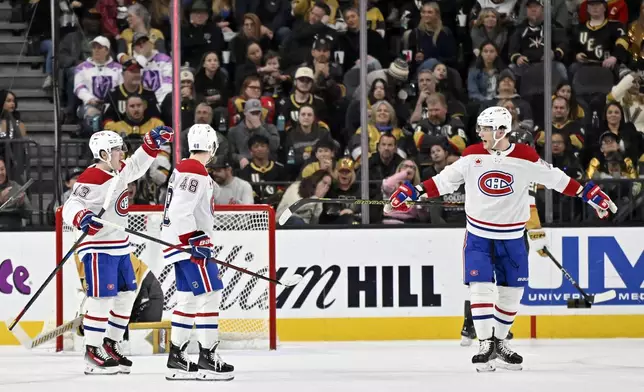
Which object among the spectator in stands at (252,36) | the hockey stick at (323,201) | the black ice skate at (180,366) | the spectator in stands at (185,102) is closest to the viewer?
the black ice skate at (180,366)

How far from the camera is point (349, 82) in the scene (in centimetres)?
825

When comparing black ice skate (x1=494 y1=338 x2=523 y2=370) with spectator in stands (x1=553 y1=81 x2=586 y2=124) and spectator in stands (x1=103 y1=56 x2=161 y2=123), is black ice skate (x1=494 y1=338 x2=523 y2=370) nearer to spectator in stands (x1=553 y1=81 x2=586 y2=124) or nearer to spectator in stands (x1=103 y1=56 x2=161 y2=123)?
spectator in stands (x1=553 y1=81 x2=586 y2=124)

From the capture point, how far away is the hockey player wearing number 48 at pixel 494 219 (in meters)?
6.00

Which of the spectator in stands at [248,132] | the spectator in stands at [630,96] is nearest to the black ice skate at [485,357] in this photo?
the spectator in stands at [248,132]

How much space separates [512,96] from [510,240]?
2.30m

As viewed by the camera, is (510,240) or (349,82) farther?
(349,82)

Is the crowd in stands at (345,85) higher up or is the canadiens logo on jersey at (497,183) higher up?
the crowd in stands at (345,85)

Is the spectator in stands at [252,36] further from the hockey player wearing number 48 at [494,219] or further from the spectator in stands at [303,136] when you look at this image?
the hockey player wearing number 48 at [494,219]

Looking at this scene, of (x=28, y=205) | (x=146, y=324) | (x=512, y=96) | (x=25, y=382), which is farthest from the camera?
(x=512, y=96)

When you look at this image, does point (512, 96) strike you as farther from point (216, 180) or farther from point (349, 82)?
point (216, 180)

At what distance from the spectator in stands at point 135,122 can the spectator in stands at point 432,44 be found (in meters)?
1.91

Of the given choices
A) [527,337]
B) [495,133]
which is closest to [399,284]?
[527,337]

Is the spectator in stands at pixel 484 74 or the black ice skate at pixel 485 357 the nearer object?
the black ice skate at pixel 485 357

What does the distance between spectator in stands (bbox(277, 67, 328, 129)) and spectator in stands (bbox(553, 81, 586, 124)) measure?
5.16ft
